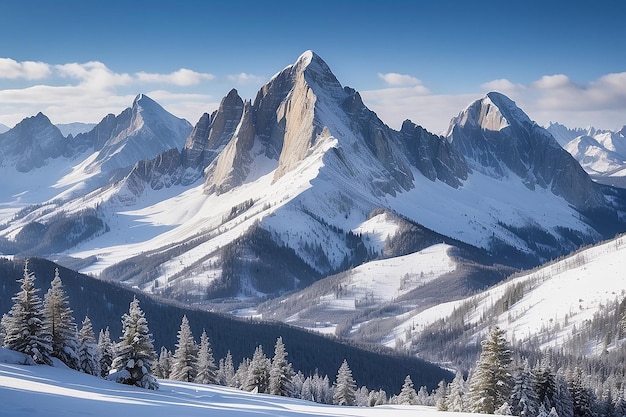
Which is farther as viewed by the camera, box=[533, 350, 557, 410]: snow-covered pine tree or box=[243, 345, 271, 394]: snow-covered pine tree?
box=[243, 345, 271, 394]: snow-covered pine tree

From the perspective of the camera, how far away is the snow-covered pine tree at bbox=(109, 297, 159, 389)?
54219 millimetres

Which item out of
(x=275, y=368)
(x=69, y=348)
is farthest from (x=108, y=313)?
(x=69, y=348)

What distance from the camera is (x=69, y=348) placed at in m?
58.4

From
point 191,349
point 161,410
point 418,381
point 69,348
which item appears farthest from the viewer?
point 418,381

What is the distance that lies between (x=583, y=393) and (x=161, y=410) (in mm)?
63840

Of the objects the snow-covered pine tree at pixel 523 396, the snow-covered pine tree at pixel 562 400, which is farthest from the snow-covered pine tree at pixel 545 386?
the snow-covered pine tree at pixel 523 396

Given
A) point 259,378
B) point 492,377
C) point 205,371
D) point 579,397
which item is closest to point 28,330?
point 205,371

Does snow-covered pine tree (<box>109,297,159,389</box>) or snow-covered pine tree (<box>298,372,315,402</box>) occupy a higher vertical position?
snow-covered pine tree (<box>109,297,159,389</box>)

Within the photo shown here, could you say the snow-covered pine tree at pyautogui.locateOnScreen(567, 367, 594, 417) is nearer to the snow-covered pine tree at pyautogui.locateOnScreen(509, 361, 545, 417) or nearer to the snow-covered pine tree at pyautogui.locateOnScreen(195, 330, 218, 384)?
the snow-covered pine tree at pyautogui.locateOnScreen(509, 361, 545, 417)

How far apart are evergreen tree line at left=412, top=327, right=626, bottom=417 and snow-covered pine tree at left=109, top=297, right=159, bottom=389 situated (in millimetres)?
29630

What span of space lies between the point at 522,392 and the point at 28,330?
156 ft

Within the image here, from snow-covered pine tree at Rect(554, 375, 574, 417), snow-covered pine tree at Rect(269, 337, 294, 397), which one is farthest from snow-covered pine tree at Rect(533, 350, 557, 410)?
snow-covered pine tree at Rect(269, 337, 294, 397)

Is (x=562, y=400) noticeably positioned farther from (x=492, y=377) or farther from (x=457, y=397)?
(x=492, y=377)

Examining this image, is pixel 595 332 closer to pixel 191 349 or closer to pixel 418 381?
pixel 418 381
